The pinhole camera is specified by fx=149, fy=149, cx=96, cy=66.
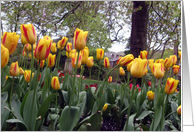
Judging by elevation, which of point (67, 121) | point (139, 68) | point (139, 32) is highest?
point (139, 32)

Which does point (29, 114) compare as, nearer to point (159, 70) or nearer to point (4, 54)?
point (4, 54)

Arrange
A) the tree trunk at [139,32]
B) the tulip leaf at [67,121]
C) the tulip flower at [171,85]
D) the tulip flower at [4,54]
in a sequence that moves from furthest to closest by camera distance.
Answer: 1. the tree trunk at [139,32]
2. the tulip flower at [171,85]
3. the tulip leaf at [67,121]
4. the tulip flower at [4,54]

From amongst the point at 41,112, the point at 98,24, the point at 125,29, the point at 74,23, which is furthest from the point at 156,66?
the point at 125,29

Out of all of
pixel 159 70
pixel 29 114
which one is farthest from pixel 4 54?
pixel 159 70

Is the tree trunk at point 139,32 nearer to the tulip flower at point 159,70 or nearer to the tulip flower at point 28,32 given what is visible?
the tulip flower at point 159,70

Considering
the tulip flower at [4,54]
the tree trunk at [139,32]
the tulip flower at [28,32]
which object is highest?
the tree trunk at [139,32]

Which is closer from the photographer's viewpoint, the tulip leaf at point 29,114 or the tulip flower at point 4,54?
the tulip flower at point 4,54

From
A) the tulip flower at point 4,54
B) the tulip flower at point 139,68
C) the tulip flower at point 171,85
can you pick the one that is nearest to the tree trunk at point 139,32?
the tulip flower at point 171,85

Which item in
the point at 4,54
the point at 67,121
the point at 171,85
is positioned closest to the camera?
the point at 4,54

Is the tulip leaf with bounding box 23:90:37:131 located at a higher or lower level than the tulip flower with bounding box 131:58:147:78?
lower

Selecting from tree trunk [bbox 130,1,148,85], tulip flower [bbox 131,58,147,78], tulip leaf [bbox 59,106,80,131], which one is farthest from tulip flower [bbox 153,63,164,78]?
tree trunk [bbox 130,1,148,85]

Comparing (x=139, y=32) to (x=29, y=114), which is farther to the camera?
(x=139, y=32)

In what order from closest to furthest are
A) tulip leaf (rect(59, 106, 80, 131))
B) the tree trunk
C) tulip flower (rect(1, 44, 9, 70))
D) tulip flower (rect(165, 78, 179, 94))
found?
1. tulip flower (rect(1, 44, 9, 70))
2. tulip leaf (rect(59, 106, 80, 131))
3. tulip flower (rect(165, 78, 179, 94))
4. the tree trunk

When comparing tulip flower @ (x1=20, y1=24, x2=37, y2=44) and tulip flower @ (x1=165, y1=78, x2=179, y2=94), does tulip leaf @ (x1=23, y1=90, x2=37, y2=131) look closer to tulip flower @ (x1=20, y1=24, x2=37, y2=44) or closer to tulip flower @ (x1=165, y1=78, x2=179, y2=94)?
tulip flower @ (x1=20, y1=24, x2=37, y2=44)
